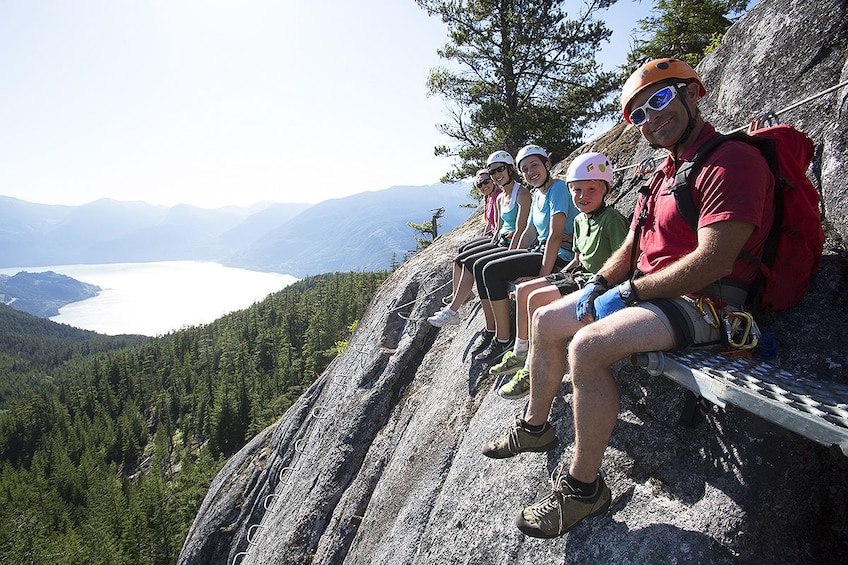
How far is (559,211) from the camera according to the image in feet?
20.8

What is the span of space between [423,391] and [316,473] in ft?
10.3

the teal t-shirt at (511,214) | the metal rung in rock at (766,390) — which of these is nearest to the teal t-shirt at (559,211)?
the teal t-shirt at (511,214)

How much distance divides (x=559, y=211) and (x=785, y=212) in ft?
10.2

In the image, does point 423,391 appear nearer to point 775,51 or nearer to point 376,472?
point 376,472

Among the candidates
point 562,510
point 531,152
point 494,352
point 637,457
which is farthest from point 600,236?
point 562,510

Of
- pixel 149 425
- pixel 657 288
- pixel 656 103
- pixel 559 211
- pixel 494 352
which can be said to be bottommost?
pixel 149 425

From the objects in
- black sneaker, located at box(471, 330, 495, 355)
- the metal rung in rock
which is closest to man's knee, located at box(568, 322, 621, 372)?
the metal rung in rock

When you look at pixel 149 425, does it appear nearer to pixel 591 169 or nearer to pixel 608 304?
pixel 591 169

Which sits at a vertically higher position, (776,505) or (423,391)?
(776,505)

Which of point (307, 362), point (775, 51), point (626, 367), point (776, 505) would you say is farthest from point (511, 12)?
point (307, 362)

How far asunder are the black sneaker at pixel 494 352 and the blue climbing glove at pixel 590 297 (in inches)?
102

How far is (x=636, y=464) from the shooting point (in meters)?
3.81

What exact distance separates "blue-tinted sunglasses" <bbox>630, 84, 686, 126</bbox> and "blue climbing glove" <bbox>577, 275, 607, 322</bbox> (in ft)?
4.89

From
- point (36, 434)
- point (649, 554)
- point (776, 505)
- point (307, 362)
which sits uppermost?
point (776, 505)
